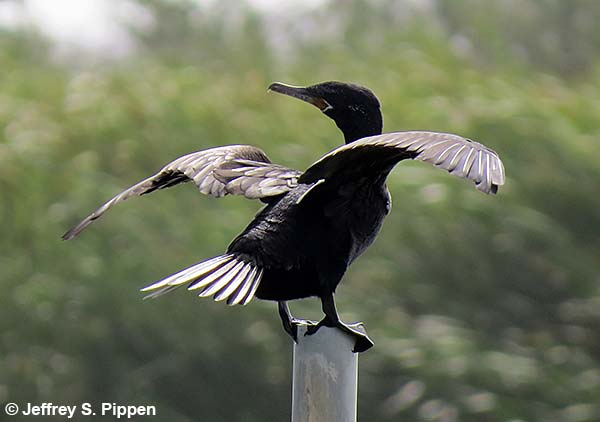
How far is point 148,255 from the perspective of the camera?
203 inches

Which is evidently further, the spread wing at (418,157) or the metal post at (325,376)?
the metal post at (325,376)

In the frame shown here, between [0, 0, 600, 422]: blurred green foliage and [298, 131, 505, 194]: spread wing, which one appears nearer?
[298, 131, 505, 194]: spread wing

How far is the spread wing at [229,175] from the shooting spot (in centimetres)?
248

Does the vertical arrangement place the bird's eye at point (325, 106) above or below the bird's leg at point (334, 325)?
above

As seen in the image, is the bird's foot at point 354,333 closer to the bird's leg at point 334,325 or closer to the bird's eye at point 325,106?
the bird's leg at point 334,325

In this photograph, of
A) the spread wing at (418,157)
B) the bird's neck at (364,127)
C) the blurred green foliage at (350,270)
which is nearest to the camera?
the spread wing at (418,157)

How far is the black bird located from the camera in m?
2.22

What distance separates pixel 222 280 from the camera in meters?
2.24

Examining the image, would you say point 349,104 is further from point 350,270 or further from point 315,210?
point 350,270

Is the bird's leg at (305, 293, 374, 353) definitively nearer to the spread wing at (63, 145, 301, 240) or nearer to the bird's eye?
the spread wing at (63, 145, 301, 240)

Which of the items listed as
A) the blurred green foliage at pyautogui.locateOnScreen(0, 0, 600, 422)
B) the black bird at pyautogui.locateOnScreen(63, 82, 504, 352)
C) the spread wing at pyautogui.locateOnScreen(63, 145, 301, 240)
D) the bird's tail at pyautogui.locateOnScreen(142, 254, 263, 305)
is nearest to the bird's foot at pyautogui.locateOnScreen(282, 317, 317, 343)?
the black bird at pyautogui.locateOnScreen(63, 82, 504, 352)

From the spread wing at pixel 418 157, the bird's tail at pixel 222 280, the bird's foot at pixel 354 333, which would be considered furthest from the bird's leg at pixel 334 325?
the spread wing at pixel 418 157

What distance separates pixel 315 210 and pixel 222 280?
306mm

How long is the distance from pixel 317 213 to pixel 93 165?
10.7 feet
